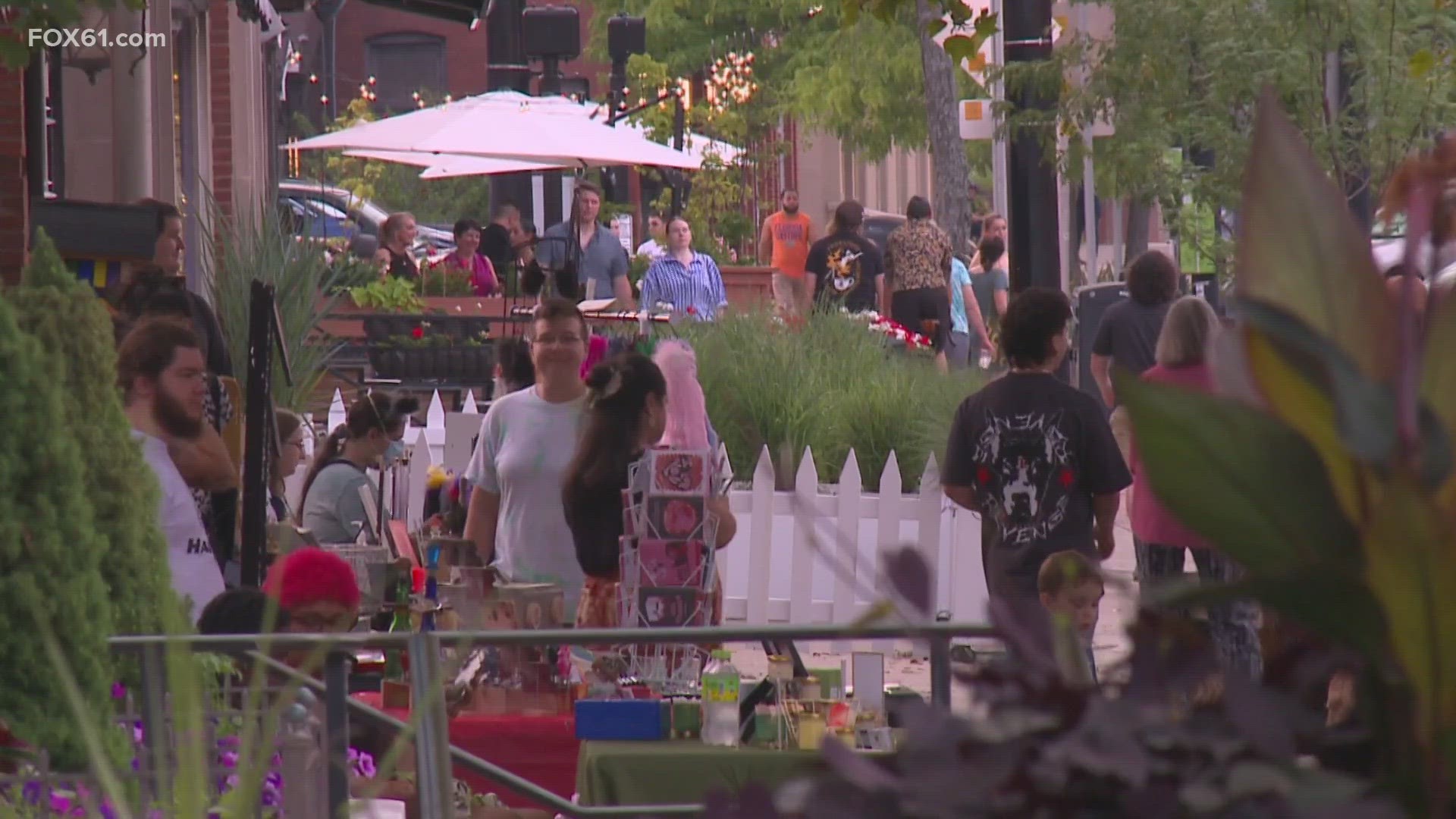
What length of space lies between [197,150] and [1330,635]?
15192 mm

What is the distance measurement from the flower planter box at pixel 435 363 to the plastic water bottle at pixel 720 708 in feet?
32.6

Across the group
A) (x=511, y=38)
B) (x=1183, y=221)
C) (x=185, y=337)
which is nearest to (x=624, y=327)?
(x=1183, y=221)

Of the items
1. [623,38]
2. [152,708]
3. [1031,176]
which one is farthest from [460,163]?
[152,708]

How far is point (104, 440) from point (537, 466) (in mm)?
3367

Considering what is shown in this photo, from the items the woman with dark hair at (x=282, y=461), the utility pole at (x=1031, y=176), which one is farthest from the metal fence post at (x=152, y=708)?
the utility pole at (x=1031, y=176)

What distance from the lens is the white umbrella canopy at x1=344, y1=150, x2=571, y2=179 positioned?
1948 centimetres

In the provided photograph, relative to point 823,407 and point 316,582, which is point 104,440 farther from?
point 823,407

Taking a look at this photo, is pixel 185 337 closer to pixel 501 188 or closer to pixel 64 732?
pixel 64 732

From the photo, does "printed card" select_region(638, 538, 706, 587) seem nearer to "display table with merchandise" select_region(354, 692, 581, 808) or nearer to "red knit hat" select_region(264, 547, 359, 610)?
"display table with merchandise" select_region(354, 692, 581, 808)

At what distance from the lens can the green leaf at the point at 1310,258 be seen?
122 cm

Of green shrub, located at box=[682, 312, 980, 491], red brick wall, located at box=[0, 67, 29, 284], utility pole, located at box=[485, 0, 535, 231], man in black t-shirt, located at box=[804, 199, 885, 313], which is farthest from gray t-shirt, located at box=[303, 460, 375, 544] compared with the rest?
utility pole, located at box=[485, 0, 535, 231]

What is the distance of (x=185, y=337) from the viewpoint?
5508 millimetres

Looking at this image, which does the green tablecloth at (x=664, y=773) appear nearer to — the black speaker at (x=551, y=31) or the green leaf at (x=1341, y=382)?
the green leaf at (x=1341, y=382)

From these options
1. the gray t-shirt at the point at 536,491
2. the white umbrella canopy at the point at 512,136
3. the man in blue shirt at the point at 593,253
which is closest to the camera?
the gray t-shirt at the point at 536,491
